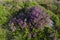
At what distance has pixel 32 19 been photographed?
627cm

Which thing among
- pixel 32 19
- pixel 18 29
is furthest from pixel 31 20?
pixel 18 29

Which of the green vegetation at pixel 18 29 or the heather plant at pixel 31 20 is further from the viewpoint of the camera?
the heather plant at pixel 31 20

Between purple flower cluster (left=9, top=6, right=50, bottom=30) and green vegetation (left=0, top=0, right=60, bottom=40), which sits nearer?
green vegetation (left=0, top=0, right=60, bottom=40)

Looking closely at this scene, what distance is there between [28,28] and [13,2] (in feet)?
5.58

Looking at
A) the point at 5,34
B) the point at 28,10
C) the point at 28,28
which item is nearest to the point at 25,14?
the point at 28,10

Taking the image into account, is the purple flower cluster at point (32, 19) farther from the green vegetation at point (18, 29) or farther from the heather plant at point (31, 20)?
the green vegetation at point (18, 29)

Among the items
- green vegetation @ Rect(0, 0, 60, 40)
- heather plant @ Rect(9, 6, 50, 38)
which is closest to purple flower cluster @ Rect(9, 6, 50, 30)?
heather plant @ Rect(9, 6, 50, 38)

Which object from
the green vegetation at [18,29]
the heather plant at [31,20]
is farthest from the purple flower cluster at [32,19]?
the green vegetation at [18,29]

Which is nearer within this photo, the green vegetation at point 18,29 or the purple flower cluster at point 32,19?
the green vegetation at point 18,29

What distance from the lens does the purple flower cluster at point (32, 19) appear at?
6188 millimetres

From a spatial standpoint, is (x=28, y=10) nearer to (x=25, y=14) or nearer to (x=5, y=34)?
(x=25, y=14)

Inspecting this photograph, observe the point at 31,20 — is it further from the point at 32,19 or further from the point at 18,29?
the point at 18,29

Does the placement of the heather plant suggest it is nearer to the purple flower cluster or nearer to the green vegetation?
the purple flower cluster

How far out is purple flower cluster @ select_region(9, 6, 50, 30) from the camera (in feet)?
20.3
